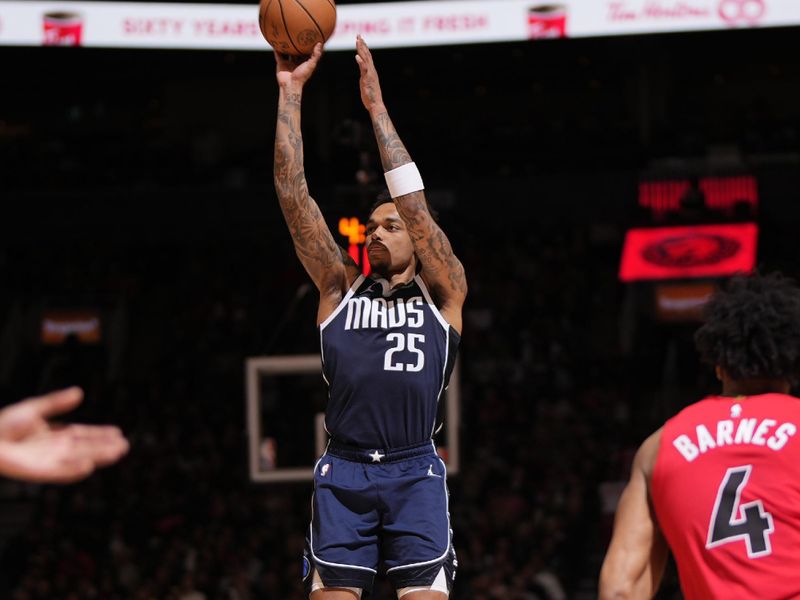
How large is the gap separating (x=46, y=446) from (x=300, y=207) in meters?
2.57

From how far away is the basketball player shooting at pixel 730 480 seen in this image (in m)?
3.56

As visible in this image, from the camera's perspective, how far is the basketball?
5.59 m

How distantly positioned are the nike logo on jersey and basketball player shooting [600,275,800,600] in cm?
181

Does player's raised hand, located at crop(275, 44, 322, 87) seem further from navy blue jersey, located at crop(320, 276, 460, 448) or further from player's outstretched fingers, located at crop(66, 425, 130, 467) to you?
player's outstretched fingers, located at crop(66, 425, 130, 467)

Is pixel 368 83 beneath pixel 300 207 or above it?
above

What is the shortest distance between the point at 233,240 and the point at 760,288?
18.0 meters

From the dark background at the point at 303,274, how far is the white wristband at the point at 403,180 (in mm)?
6640

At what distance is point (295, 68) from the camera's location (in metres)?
5.70

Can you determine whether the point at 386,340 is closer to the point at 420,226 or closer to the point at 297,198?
the point at 420,226

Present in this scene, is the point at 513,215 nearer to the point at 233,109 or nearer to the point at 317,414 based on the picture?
the point at 233,109

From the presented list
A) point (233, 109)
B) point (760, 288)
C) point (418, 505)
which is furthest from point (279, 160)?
point (233, 109)

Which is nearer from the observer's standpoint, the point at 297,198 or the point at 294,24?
the point at 297,198

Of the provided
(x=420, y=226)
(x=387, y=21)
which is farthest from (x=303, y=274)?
(x=420, y=226)

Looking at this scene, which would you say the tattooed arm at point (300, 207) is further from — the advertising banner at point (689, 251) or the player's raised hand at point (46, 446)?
the advertising banner at point (689, 251)
